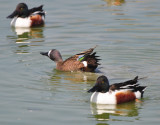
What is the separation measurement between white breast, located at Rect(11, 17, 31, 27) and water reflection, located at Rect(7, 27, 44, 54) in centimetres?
22

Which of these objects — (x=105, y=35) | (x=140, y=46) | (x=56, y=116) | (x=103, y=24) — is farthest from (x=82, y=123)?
(x=103, y=24)

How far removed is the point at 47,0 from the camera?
20938mm

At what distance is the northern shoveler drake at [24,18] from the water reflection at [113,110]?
8240 millimetres

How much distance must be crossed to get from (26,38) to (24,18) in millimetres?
2122

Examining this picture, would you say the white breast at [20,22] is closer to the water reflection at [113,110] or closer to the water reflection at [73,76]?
the water reflection at [73,76]

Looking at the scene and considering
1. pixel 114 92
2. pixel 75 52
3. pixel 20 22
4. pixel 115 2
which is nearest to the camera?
pixel 114 92

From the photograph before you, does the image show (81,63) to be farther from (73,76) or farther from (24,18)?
(24,18)

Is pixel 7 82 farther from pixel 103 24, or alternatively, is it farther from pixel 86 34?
pixel 103 24

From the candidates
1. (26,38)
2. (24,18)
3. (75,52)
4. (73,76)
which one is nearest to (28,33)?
(26,38)

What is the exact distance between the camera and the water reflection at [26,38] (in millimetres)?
14852

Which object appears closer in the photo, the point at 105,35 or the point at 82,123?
the point at 82,123

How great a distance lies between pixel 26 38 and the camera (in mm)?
16234

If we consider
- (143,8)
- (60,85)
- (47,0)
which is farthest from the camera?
(47,0)

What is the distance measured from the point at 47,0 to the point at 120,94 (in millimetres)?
11235
